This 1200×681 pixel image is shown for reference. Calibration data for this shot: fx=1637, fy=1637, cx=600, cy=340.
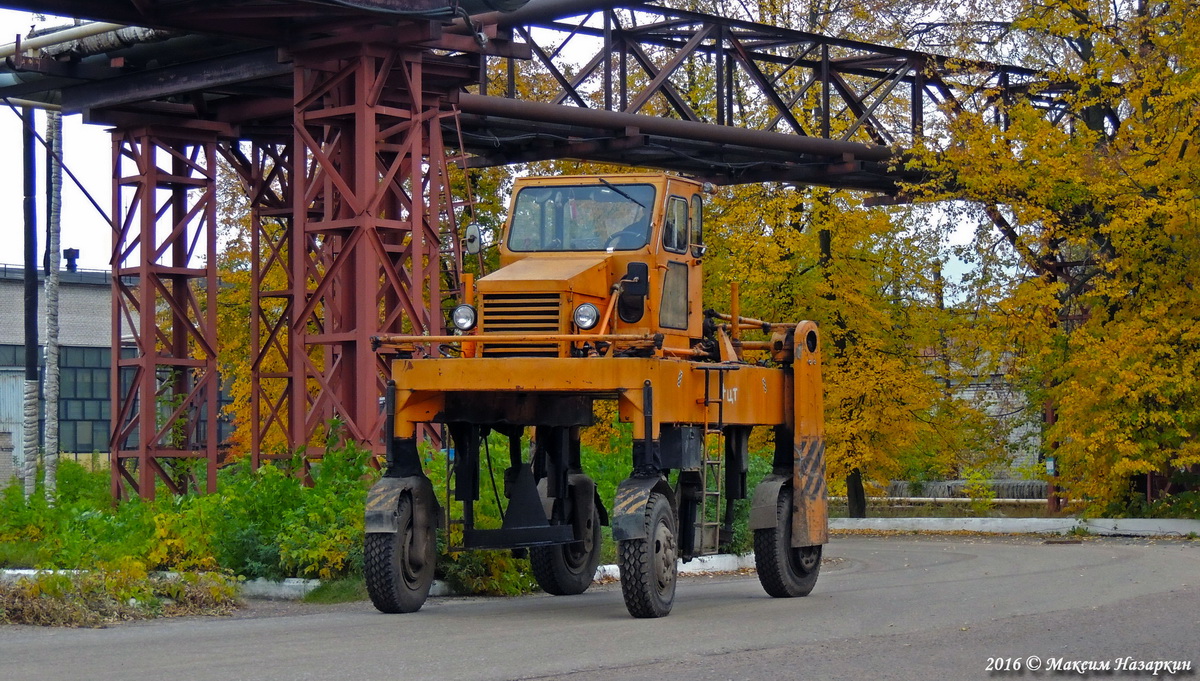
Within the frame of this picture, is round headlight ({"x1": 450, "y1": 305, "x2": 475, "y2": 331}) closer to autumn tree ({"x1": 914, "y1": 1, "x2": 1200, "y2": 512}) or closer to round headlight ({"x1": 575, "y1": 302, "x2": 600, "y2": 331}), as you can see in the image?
round headlight ({"x1": 575, "y1": 302, "x2": 600, "y2": 331})

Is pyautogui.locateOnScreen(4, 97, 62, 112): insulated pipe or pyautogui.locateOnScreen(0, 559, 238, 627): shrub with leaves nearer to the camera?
pyautogui.locateOnScreen(0, 559, 238, 627): shrub with leaves

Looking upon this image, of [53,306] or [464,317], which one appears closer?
[464,317]

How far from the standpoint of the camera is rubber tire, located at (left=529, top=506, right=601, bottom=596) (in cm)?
1627

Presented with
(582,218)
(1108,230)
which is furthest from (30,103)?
(1108,230)

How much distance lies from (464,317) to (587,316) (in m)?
1.13

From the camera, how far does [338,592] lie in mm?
15570

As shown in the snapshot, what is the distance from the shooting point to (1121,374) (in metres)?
28.5

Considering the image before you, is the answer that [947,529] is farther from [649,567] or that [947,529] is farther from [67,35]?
[649,567]

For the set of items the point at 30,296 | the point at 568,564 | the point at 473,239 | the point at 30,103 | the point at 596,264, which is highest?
the point at 30,103

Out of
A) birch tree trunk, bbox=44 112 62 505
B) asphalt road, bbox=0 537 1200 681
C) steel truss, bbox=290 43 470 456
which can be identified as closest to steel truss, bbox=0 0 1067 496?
steel truss, bbox=290 43 470 456

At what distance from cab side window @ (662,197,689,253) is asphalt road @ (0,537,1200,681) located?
337 centimetres

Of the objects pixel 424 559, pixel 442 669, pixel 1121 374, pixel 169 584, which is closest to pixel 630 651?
pixel 442 669

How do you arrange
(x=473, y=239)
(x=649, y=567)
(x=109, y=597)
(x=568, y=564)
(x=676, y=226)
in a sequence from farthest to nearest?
1. (x=568, y=564)
2. (x=676, y=226)
3. (x=473, y=239)
4. (x=109, y=597)
5. (x=649, y=567)

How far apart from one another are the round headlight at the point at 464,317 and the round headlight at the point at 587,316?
3.27 feet
